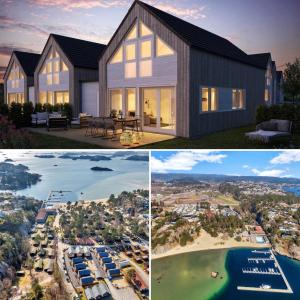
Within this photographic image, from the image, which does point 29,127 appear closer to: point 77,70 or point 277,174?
point 77,70

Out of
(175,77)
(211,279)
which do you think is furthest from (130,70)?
(211,279)

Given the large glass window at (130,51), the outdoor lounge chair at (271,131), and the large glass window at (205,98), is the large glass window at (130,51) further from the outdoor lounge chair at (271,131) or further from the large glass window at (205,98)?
the outdoor lounge chair at (271,131)

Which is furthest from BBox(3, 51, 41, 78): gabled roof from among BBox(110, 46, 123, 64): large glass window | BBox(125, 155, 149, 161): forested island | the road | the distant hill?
the road

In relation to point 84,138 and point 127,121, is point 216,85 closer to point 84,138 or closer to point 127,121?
point 127,121

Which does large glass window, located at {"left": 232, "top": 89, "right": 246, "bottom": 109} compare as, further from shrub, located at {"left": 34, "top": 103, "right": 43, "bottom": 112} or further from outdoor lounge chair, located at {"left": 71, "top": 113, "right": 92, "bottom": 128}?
shrub, located at {"left": 34, "top": 103, "right": 43, "bottom": 112}

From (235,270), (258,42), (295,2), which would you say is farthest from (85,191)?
(295,2)

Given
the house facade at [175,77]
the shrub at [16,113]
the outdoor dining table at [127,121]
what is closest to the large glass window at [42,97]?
the shrub at [16,113]
